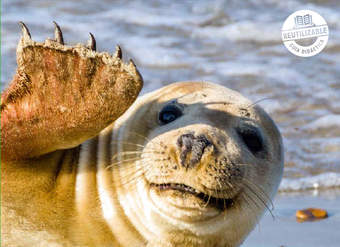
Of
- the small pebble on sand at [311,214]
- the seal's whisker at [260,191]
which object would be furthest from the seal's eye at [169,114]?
the small pebble on sand at [311,214]

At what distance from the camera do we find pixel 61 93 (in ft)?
10.8

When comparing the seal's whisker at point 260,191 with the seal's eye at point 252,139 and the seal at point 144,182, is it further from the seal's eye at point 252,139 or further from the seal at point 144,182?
the seal's eye at point 252,139

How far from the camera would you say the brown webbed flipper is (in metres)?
3.20

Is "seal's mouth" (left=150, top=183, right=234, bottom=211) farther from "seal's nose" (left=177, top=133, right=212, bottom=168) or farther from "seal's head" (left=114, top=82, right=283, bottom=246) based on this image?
"seal's nose" (left=177, top=133, right=212, bottom=168)

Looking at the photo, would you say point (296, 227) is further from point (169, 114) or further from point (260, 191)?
point (169, 114)

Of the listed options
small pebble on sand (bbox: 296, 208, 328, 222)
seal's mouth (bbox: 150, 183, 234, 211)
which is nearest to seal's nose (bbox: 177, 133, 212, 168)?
seal's mouth (bbox: 150, 183, 234, 211)

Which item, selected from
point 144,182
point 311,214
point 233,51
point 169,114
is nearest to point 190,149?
point 144,182

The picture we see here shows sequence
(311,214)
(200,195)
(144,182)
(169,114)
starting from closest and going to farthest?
(200,195) < (144,182) < (169,114) < (311,214)

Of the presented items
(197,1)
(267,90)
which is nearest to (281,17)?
(197,1)

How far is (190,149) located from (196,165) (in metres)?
0.08

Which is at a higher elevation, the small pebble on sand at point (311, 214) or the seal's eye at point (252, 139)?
the seal's eye at point (252, 139)

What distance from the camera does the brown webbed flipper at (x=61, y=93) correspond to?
A: 10.5 feet

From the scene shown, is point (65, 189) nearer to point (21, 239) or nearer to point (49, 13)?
point (21, 239)

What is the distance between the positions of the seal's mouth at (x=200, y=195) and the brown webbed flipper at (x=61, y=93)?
41 cm
